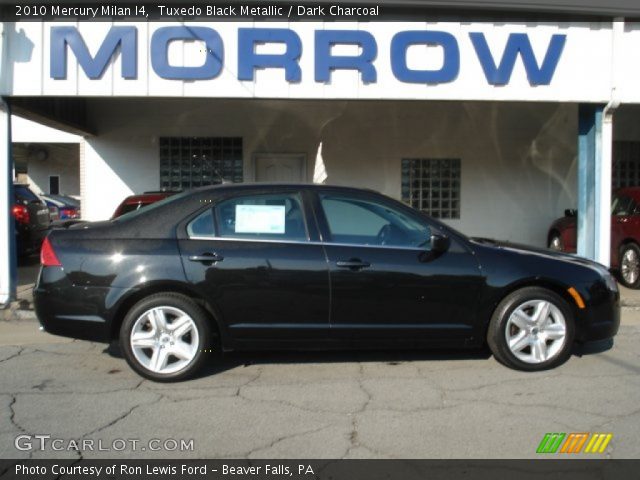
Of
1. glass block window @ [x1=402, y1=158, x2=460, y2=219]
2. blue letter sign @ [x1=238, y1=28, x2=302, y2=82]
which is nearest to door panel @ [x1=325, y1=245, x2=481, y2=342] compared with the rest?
blue letter sign @ [x1=238, y1=28, x2=302, y2=82]

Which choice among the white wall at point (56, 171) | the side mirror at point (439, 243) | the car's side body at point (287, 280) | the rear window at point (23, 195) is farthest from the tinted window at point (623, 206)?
the white wall at point (56, 171)

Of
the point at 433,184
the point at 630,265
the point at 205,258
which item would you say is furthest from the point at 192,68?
the point at 630,265

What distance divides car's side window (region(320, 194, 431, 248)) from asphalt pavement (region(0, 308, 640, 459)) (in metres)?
1.13

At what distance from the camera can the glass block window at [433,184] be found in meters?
12.0

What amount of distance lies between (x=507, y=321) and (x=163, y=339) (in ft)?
9.19

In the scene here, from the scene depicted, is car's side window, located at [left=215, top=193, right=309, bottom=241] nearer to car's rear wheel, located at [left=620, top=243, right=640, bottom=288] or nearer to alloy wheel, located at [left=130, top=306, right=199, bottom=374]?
alloy wheel, located at [left=130, top=306, right=199, bottom=374]

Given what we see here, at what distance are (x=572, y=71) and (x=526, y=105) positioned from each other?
4.06 meters

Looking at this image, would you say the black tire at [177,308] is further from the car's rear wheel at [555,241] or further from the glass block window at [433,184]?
the car's rear wheel at [555,241]

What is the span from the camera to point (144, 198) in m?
8.09

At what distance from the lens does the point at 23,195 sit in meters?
11.3

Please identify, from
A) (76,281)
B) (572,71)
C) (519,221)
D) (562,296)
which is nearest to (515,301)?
(562,296)

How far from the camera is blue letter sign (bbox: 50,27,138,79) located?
290 inches

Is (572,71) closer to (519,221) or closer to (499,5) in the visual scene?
(499,5)
